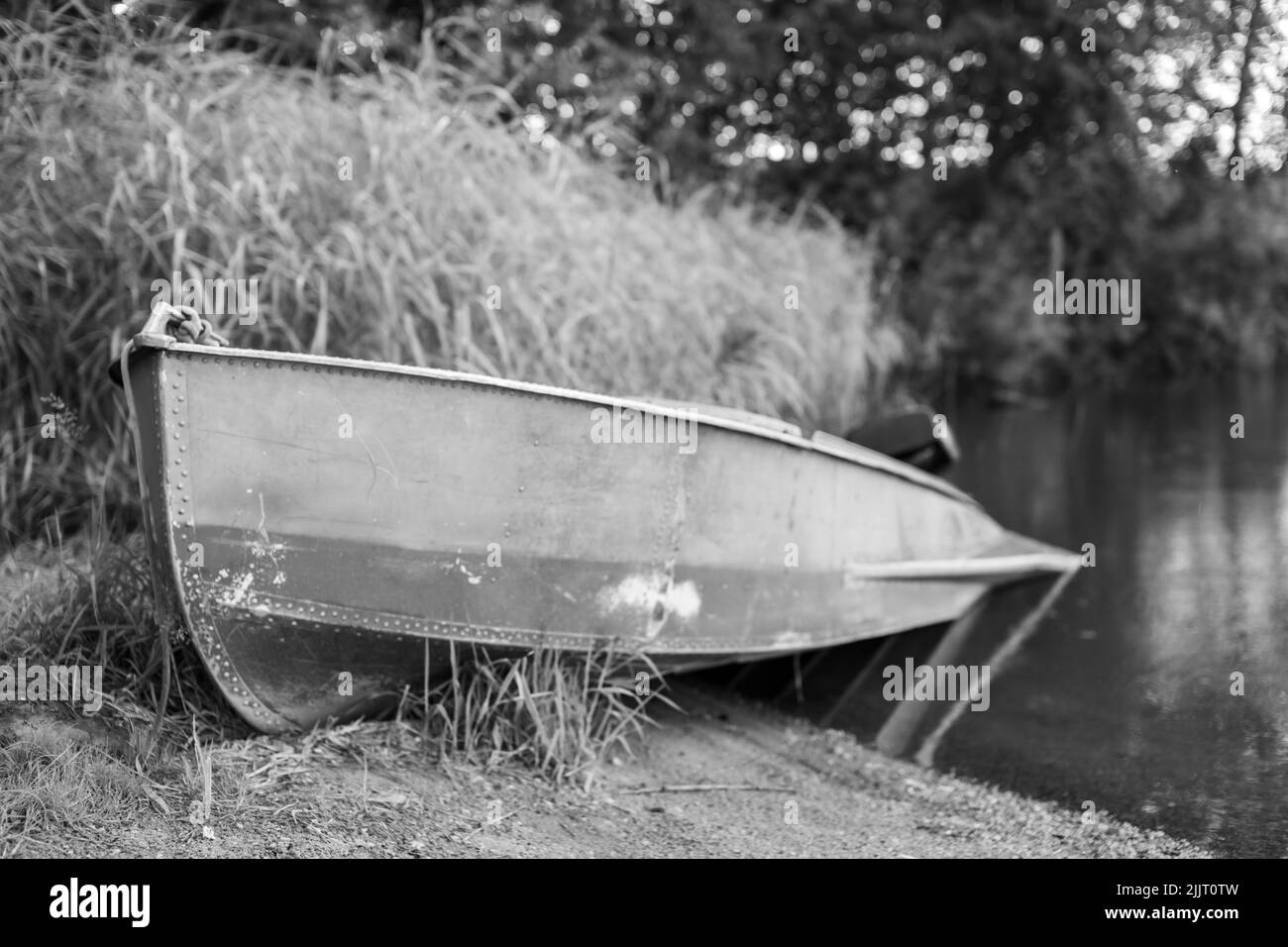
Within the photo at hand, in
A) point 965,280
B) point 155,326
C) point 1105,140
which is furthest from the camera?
point 1105,140

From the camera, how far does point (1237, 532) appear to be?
8.22 metres

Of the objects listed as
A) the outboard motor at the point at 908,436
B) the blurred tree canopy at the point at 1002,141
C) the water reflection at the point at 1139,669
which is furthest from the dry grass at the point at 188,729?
the blurred tree canopy at the point at 1002,141

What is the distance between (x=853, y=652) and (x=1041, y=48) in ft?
54.8

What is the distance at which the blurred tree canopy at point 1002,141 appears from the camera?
1708 centimetres

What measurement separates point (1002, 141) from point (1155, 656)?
55.9 ft

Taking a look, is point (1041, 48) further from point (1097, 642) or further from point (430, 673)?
point (430, 673)

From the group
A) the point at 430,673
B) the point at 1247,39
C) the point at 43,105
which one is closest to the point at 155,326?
the point at 430,673

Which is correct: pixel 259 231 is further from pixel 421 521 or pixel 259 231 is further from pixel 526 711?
pixel 526 711

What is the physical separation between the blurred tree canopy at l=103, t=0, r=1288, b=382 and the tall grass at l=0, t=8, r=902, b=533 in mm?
9015

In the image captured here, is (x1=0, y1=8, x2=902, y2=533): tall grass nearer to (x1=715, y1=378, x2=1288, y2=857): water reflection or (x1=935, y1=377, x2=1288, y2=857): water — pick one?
(x1=715, y1=378, x2=1288, y2=857): water reflection

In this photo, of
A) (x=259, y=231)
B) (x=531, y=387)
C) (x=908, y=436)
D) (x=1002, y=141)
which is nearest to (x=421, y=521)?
(x=531, y=387)

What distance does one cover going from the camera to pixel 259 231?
5285 millimetres

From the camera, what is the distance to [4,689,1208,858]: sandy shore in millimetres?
3305

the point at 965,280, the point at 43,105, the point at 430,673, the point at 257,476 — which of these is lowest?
the point at 430,673
